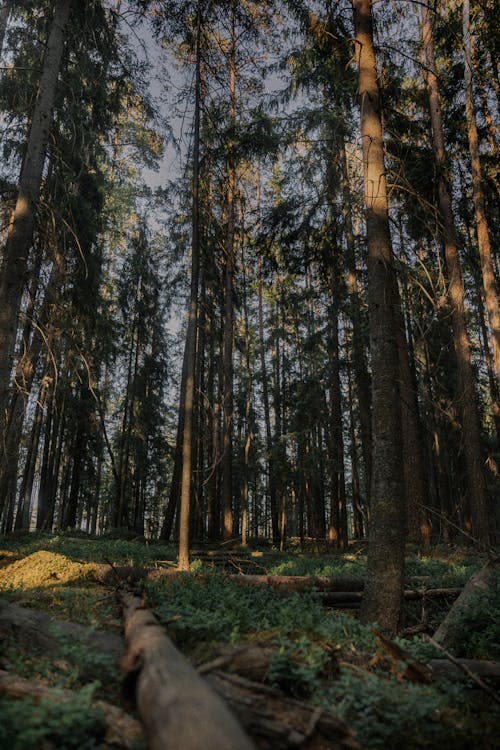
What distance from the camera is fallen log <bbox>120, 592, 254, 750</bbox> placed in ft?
6.70

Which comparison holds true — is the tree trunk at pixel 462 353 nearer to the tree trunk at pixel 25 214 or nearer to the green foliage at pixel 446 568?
the green foliage at pixel 446 568

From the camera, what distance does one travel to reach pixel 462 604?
566 centimetres

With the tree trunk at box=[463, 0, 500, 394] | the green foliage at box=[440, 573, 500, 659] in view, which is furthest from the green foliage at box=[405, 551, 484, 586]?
the tree trunk at box=[463, 0, 500, 394]

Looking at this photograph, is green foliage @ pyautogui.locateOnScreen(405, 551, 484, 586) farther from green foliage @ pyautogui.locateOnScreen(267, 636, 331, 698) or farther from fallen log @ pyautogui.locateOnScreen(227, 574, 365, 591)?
green foliage @ pyautogui.locateOnScreen(267, 636, 331, 698)

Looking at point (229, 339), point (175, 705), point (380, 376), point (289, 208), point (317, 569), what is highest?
point (289, 208)

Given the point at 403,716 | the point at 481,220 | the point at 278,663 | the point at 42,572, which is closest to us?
the point at 403,716

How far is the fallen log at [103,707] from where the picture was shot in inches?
104

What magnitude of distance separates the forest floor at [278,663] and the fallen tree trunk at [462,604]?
1.9 inches

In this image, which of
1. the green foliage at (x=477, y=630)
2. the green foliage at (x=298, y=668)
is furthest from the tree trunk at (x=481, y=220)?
the green foliage at (x=298, y=668)

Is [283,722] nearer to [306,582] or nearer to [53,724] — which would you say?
[53,724]

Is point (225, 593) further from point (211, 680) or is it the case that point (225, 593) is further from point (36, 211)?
point (36, 211)

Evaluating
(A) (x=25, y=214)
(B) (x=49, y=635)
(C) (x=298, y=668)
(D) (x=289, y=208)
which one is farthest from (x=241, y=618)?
(D) (x=289, y=208)

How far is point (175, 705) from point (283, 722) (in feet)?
2.96

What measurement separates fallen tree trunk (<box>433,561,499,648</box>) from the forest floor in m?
0.05
